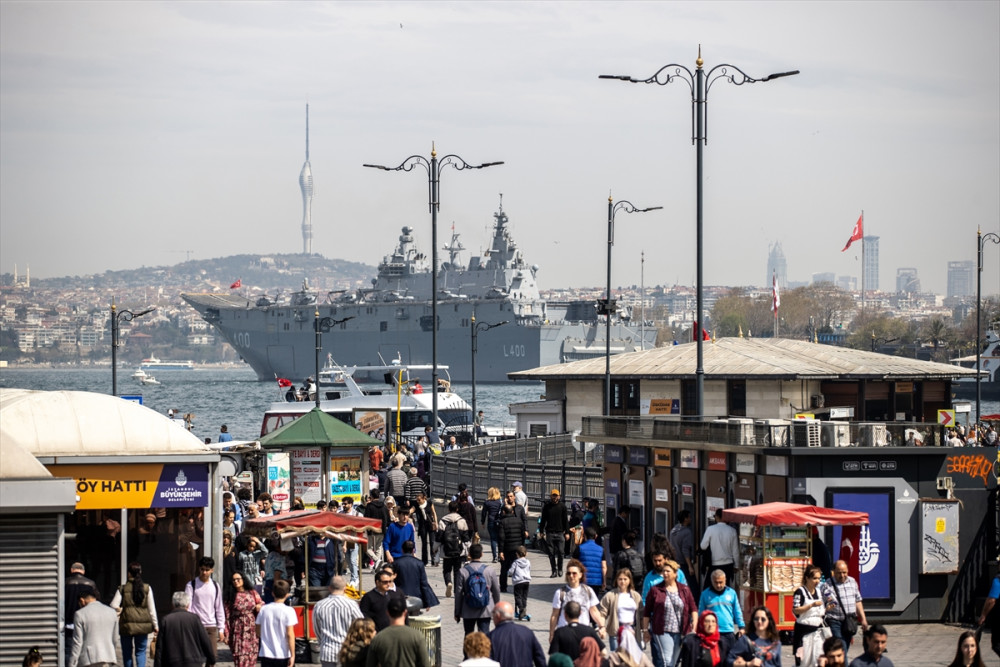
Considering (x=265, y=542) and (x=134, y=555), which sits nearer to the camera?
(x=134, y=555)

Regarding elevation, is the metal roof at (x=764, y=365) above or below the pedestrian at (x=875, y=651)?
above

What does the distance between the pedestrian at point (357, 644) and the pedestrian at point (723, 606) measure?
3.21 meters

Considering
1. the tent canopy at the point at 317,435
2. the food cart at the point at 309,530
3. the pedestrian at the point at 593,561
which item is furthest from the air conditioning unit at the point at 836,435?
the tent canopy at the point at 317,435

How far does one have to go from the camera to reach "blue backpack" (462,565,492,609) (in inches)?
558

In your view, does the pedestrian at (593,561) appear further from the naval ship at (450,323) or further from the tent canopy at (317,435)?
the naval ship at (450,323)

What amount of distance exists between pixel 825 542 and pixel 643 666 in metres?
5.61

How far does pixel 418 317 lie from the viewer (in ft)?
512

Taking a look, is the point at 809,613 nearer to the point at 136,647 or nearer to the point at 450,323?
the point at 136,647

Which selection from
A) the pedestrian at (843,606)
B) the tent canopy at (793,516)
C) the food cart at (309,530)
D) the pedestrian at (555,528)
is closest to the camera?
the pedestrian at (843,606)

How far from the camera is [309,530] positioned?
1498cm

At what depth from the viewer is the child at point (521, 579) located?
1636cm

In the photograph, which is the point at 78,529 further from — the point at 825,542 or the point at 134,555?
the point at 825,542

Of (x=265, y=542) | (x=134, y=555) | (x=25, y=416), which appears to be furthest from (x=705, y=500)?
(x=25, y=416)

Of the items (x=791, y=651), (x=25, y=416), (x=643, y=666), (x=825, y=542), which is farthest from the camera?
(x=825, y=542)
